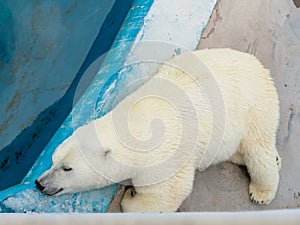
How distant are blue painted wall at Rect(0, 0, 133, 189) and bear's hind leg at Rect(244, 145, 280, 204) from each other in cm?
77

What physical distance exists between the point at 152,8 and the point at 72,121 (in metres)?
0.62

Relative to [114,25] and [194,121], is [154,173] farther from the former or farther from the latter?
[114,25]

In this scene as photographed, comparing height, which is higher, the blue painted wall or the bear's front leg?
the blue painted wall

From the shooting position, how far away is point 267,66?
2.45m

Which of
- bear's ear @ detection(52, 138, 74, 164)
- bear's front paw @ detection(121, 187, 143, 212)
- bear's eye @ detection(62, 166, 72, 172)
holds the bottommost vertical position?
bear's front paw @ detection(121, 187, 143, 212)

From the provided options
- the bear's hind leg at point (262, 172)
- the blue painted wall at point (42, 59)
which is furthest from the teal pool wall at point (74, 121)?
the bear's hind leg at point (262, 172)

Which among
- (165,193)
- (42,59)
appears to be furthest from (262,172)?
(42,59)

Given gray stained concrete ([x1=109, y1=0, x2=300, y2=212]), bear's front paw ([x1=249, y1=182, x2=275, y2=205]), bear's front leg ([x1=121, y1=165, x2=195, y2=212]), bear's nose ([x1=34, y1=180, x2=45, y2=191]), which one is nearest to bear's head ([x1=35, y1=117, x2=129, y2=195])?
bear's nose ([x1=34, y1=180, x2=45, y2=191])

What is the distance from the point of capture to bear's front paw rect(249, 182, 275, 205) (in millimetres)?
2184

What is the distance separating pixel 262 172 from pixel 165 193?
435 millimetres

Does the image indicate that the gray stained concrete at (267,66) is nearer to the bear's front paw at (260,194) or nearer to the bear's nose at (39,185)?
the bear's front paw at (260,194)

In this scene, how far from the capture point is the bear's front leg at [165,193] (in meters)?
1.91

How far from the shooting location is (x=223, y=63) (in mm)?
1931

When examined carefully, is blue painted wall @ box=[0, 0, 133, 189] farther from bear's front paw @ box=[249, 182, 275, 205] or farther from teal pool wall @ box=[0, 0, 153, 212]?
bear's front paw @ box=[249, 182, 275, 205]
